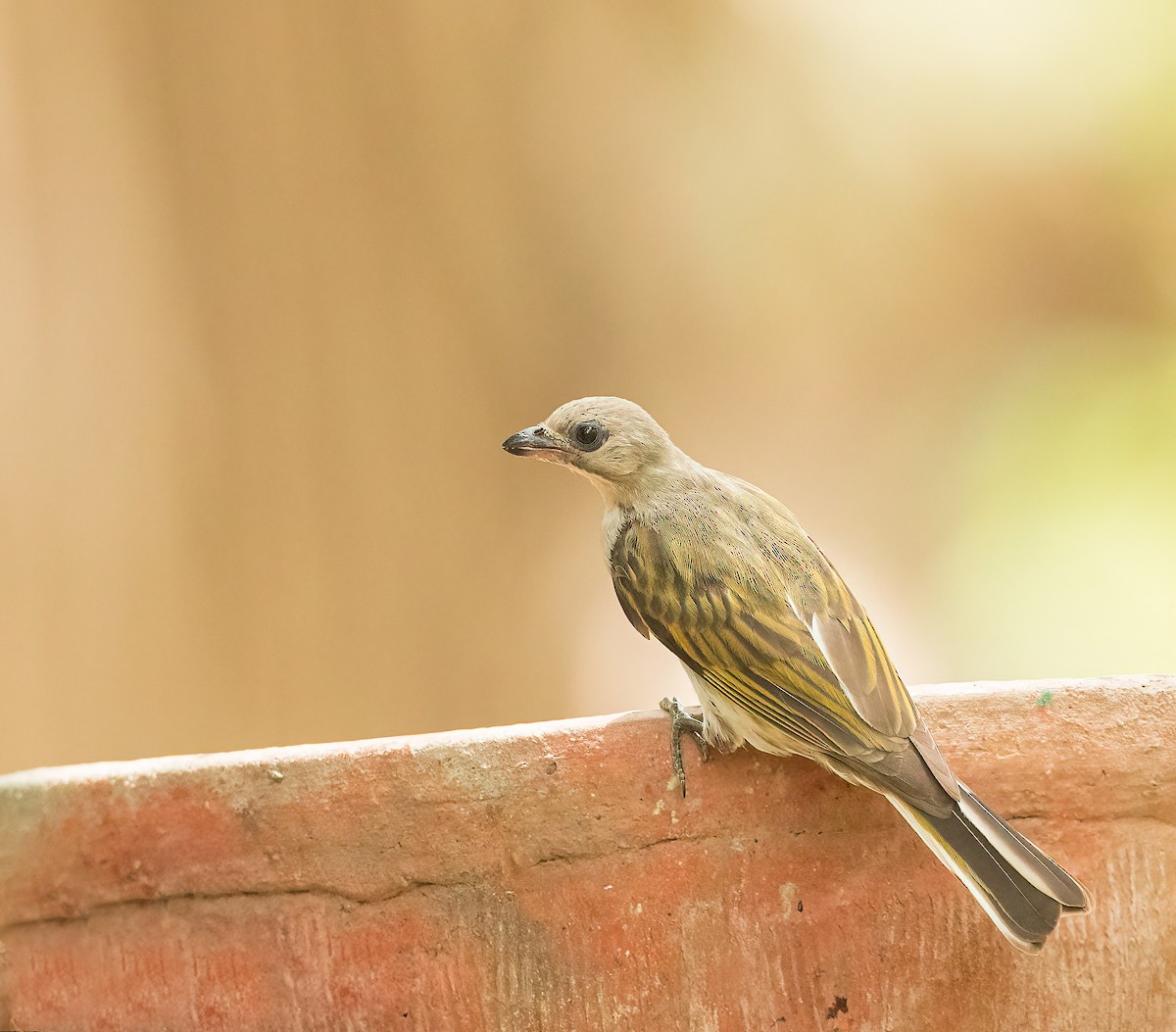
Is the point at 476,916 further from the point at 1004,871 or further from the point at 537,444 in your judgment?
the point at 537,444

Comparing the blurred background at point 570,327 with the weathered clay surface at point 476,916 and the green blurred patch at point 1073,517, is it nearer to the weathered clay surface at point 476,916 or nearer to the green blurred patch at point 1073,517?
the green blurred patch at point 1073,517

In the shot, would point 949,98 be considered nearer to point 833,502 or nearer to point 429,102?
point 833,502

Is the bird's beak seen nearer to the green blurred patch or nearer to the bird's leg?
the bird's leg

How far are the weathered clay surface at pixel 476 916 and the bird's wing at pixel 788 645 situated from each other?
224mm

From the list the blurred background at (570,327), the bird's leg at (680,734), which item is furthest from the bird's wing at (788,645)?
the blurred background at (570,327)

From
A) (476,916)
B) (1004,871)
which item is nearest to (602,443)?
(476,916)

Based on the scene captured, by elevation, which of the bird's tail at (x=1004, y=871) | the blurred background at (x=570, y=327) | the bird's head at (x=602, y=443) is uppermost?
the blurred background at (x=570, y=327)

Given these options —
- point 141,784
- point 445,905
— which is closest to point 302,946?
point 445,905

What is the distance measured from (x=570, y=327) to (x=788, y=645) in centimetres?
359

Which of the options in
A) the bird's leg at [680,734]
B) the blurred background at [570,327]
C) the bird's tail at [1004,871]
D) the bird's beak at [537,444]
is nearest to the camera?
the bird's tail at [1004,871]

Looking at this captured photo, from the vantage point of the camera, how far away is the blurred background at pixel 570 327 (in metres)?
4.73

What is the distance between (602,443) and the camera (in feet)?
8.49

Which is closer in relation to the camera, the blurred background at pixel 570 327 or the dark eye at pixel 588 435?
the dark eye at pixel 588 435

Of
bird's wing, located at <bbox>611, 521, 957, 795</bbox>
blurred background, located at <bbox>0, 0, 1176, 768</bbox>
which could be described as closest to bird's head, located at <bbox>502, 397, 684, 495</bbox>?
bird's wing, located at <bbox>611, 521, 957, 795</bbox>
